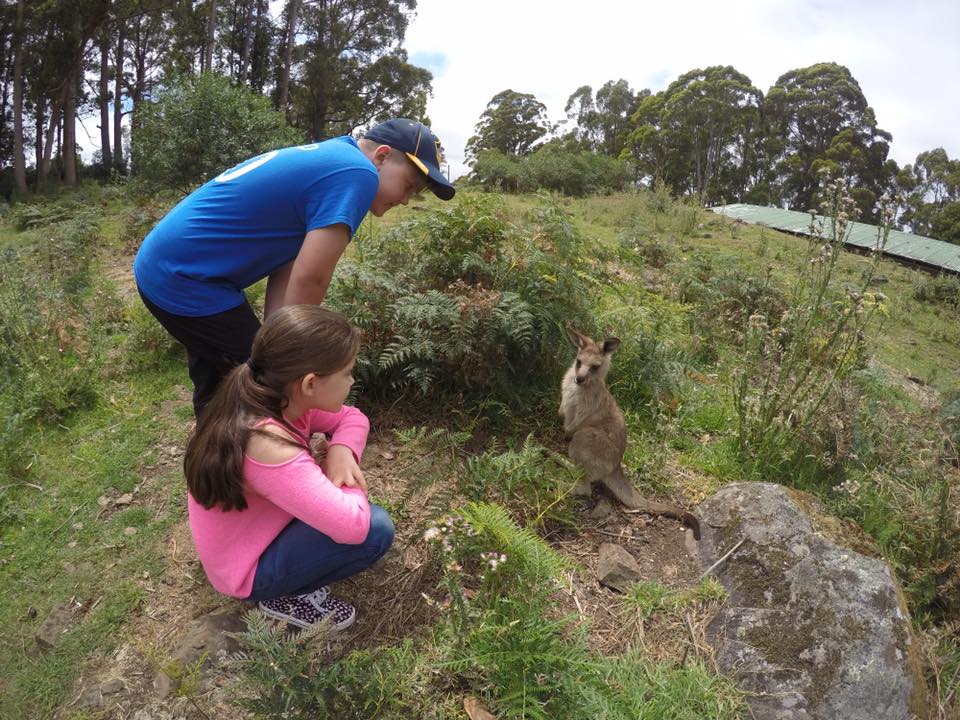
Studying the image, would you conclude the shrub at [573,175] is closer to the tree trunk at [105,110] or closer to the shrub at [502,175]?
the shrub at [502,175]

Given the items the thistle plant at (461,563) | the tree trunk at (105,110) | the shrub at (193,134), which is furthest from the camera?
the tree trunk at (105,110)

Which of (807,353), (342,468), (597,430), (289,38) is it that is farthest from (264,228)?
(289,38)

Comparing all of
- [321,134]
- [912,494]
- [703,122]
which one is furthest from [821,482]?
[703,122]

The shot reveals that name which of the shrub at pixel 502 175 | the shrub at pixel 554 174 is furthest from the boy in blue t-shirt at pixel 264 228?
the shrub at pixel 502 175

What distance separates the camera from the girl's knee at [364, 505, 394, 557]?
2.45 m

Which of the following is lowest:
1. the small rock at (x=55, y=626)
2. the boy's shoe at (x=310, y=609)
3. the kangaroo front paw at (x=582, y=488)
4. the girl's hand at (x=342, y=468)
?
the small rock at (x=55, y=626)

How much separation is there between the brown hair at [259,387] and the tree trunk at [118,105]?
87.4 feet

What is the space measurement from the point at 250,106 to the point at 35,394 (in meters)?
9.26

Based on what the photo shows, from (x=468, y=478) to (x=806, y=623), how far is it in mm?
1903

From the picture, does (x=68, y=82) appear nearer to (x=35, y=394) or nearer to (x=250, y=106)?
(x=250, y=106)

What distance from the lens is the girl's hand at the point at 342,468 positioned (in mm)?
2404

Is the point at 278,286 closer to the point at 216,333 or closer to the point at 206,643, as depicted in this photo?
the point at 216,333

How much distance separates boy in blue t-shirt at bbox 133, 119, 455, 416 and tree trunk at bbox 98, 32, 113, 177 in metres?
24.3

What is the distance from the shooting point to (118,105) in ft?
83.6
